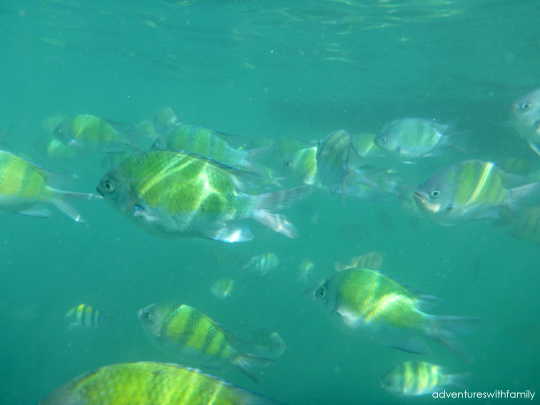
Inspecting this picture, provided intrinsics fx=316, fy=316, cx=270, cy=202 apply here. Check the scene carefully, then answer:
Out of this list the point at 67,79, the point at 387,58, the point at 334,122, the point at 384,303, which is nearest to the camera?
the point at 384,303

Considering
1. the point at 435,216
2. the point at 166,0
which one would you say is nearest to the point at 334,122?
the point at 166,0

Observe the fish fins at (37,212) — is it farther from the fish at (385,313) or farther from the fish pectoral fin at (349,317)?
the fish pectoral fin at (349,317)

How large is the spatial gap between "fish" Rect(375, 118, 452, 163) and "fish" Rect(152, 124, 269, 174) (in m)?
2.84

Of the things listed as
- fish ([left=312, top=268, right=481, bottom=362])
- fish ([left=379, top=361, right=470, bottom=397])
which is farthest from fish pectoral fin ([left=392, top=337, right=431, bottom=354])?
fish ([left=379, top=361, right=470, bottom=397])

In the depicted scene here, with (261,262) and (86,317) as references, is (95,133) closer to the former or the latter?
(86,317)

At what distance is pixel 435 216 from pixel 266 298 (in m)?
13.6

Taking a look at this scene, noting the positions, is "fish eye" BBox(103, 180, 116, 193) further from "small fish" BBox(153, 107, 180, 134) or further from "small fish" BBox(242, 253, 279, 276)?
"small fish" BBox(242, 253, 279, 276)

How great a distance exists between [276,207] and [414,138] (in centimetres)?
398

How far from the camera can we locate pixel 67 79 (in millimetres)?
44500

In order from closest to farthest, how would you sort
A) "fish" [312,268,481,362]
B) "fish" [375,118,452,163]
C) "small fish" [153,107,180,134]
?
"fish" [312,268,481,362] < "fish" [375,118,452,163] < "small fish" [153,107,180,134]

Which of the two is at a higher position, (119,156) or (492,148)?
(492,148)

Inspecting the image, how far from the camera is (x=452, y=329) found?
9.48ft

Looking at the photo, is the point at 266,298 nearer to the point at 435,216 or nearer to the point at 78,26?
the point at 435,216

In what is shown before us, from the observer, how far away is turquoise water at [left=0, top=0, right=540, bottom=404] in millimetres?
11344
